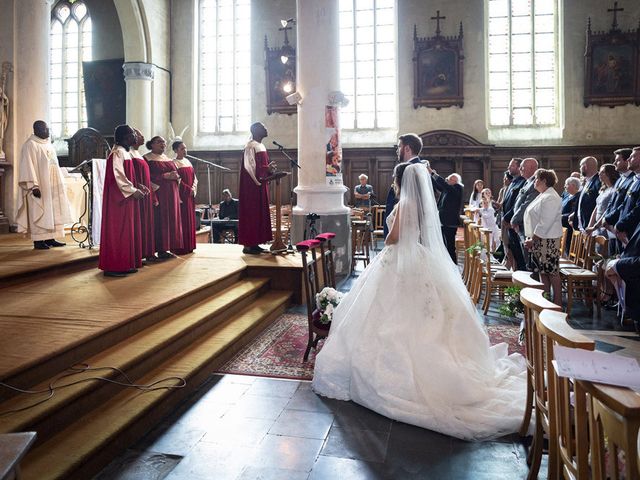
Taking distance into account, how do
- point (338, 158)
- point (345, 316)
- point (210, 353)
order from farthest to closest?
point (338, 158)
point (210, 353)
point (345, 316)

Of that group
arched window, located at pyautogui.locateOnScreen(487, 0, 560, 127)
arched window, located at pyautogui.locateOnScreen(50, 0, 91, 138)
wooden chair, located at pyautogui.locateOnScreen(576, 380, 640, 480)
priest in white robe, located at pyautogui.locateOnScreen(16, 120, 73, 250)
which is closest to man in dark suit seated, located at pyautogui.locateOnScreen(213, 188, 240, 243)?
priest in white robe, located at pyautogui.locateOnScreen(16, 120, 73, 250)

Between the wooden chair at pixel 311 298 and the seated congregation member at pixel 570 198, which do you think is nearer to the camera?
the wooden chair at pixel 311 298

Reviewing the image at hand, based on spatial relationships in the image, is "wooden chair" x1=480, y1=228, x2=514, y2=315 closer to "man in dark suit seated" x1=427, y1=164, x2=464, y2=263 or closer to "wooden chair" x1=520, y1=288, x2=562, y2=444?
"man in dark suit seated" x1=427, y1=164, x2=464, y2=263

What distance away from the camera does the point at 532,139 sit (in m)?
13.6

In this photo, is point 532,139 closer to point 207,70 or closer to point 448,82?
point 448,82

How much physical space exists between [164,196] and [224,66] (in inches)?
391

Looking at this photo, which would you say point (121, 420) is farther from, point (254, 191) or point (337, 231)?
point (337, 231)

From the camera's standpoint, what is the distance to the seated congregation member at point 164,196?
244 inches

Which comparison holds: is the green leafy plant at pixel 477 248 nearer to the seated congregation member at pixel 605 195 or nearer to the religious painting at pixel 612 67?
the seated congregation member at pixel 605 195

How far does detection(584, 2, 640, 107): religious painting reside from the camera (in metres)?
12.8

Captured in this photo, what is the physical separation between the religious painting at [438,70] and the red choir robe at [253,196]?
27.4 feet

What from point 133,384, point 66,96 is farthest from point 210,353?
point 66,96

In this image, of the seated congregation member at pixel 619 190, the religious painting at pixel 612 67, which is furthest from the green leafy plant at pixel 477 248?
the religious painting at pixel 612 67

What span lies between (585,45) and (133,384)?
1386 centimetres
